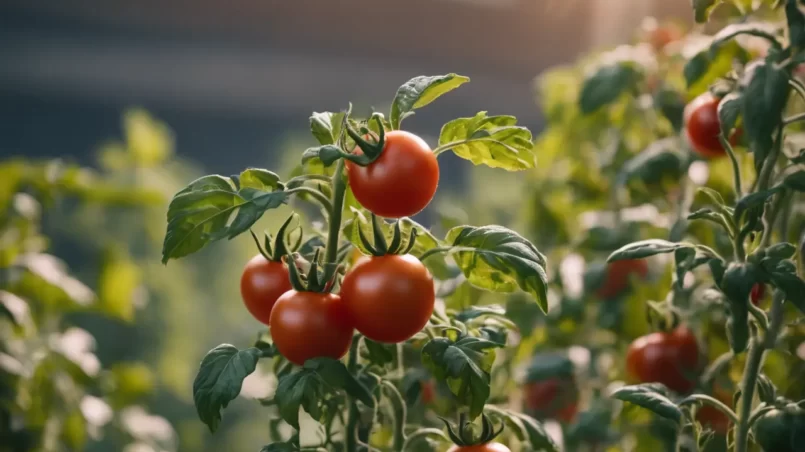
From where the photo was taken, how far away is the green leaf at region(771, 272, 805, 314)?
2.48 feet

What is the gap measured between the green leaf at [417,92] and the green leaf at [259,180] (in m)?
0.11

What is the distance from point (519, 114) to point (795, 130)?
11.3 ft

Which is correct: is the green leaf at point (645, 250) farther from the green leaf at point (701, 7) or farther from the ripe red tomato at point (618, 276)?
the ripe red tomato at point (618, 276)

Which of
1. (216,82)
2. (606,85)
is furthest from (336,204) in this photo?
(216,82)

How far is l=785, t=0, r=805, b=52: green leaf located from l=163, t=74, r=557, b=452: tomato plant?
0.28m

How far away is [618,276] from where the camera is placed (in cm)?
133

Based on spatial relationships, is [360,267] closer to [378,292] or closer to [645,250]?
[378,292]

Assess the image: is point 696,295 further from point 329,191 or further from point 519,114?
point 519,114

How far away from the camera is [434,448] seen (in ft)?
3.05

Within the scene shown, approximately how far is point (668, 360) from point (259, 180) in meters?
0.58

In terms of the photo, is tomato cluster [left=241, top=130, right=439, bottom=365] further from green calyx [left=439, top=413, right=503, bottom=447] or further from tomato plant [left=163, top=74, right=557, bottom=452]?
green calyx [left=439, top=413, right=503, bottom=447]

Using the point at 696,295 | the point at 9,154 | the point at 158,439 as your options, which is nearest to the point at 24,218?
Answer: the point at 158,439

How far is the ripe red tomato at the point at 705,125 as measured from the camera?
3.01 feet

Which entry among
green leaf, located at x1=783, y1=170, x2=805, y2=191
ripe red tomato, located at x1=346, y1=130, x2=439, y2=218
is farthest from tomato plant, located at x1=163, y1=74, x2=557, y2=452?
green leaf, located at x1=783, y1=170, x2=805, y2=191
